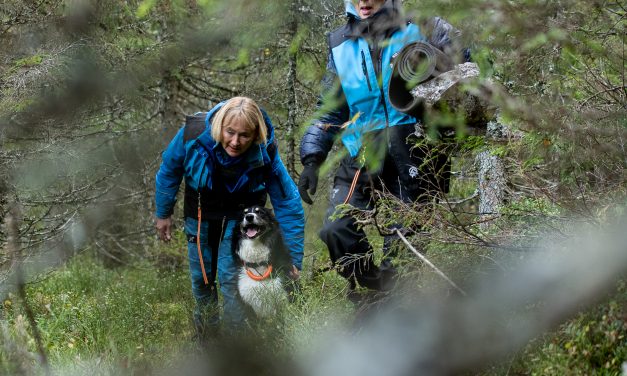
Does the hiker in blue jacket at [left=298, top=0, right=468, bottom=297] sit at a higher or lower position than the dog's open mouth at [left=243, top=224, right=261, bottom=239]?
higher

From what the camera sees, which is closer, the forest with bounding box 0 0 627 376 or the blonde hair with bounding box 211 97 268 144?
the forest with bounding box 0 0 627 376

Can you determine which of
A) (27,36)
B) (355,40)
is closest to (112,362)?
(355,40)

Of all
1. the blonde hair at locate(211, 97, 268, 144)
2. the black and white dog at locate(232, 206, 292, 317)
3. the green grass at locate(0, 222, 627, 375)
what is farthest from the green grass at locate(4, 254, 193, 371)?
the blonde hair at locate(211, 97, 268, 144)

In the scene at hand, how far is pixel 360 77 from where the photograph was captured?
5582 millimetres

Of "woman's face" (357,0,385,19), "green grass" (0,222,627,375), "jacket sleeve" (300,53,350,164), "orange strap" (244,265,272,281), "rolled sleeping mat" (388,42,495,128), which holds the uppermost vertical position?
"woman's face" (357,0,385,19)

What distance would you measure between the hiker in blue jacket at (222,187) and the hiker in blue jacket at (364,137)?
2.40ft

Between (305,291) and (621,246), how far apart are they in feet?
9.74

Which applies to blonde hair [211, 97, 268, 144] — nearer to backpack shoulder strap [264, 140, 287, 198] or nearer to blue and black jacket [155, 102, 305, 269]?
blue and black jacket [155, 102, 305, 269]

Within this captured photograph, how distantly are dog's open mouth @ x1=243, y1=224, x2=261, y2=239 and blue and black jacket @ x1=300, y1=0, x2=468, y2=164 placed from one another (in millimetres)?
1311

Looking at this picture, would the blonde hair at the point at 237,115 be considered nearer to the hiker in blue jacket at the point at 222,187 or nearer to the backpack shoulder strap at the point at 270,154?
the hiker in blue jacket at the point at 222,187

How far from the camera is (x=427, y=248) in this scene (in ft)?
16.2

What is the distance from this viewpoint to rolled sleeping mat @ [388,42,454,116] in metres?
4.52

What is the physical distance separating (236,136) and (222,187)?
0.61m

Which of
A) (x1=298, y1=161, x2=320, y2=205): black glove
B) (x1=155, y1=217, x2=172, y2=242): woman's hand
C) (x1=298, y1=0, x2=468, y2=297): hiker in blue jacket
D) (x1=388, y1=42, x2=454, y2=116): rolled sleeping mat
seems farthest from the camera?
(x1=155, y1=217, x2=172, y2=242): woman's hand
